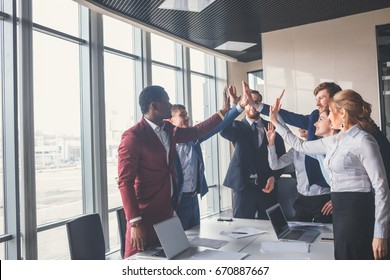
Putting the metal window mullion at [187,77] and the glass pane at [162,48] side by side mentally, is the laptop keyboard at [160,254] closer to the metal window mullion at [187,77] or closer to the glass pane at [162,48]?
the glass pane at [162,48]

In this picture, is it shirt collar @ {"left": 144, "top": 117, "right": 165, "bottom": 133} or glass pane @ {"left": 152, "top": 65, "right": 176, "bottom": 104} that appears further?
glass pane @ {"left": 152, "top": 65, "right": 176, "bottom": 104}

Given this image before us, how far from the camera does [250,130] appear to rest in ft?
12.0

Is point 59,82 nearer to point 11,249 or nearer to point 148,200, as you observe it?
point 11,249

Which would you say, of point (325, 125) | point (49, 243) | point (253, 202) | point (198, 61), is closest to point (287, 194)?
point (253, 202)

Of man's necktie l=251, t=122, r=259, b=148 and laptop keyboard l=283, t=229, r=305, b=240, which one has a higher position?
man's necktie l=251, t=122, r=259, b=148

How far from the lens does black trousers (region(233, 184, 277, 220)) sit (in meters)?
3.54

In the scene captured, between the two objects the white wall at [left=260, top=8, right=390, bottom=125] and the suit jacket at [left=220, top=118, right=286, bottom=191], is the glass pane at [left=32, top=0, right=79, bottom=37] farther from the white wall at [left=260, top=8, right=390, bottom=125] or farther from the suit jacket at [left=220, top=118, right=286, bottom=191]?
the white wall at [left=260, top=8, right=390, bottom=125]

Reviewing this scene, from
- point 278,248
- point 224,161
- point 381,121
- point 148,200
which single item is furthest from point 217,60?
point 278,248

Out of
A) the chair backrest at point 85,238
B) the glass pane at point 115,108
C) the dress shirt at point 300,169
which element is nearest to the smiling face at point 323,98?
the dress shirt at point 300,169

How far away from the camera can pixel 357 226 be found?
5.58 ft

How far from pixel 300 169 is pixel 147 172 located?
138 cm

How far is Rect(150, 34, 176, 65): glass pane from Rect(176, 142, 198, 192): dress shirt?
5.67ft

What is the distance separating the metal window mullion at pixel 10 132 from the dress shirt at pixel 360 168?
2.50 meters

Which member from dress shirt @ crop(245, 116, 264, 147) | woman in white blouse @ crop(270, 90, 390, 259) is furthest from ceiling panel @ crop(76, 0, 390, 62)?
woman in white blouse @ crop(270, 90, 390, 259)
